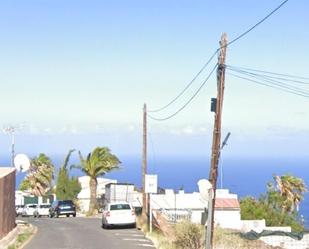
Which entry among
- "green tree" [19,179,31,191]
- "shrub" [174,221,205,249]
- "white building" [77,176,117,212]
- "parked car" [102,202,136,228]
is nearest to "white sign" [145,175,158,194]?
"parked car" [102,202,136,228]

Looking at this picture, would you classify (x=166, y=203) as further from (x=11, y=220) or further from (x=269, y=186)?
(x=11, y=220)

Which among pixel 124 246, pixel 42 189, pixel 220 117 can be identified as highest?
pixel 220 117

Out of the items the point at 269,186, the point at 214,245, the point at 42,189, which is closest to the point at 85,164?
the point at 269,186

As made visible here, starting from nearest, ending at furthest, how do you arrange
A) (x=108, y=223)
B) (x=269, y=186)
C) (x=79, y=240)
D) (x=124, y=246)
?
(x=124, y=246) → (x=79, y=240) → (x=108, y=223) → (x=269, y=186)

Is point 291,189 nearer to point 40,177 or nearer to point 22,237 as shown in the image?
point 40,177

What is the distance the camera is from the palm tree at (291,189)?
7672 centimetres

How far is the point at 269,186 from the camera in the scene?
77.5 m

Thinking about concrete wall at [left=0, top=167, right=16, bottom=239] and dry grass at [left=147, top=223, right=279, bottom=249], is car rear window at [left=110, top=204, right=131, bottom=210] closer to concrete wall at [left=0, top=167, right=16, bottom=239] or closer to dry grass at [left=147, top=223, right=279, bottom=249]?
concrete wall at [left=0, top=167, right=16, bottom=239]

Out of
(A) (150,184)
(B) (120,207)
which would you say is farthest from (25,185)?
(A) (150,184)

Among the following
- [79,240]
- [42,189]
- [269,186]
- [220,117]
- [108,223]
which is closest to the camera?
[220,117]

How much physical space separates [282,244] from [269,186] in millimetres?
50988

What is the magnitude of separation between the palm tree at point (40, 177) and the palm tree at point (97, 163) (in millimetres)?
29326

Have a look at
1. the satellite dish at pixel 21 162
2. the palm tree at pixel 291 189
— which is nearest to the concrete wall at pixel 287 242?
the satellite dish at pixel 21 162

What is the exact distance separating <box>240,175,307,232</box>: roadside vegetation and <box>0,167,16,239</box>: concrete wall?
42.7 meters
